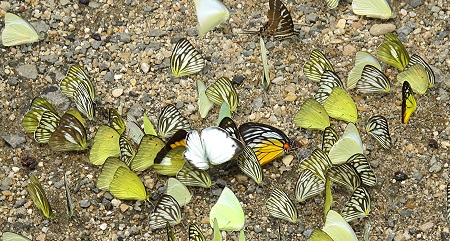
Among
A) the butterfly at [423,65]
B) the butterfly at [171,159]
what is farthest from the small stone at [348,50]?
the butterfly at [171,159]

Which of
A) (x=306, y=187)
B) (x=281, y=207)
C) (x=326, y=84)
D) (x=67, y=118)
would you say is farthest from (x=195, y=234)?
(x=326, y=84)

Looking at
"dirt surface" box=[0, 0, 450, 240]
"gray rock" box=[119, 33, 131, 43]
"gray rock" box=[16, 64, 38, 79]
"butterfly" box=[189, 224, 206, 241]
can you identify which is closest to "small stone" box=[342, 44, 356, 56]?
"dirt surface" box=[0, 0, 450, 240]

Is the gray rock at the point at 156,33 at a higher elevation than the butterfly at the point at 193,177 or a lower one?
higher

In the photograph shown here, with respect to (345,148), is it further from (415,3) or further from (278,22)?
(415,3)

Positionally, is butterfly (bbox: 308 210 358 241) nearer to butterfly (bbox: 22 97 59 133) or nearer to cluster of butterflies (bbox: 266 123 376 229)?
cluster of butterflies (bbox: 266 123 376 229)

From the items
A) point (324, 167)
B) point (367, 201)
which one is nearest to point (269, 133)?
point (324, 167)

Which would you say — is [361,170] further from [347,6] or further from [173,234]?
[347,6]

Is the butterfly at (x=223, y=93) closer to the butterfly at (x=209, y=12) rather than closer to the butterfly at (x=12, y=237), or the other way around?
the butterfly at (x=209, y=12)
